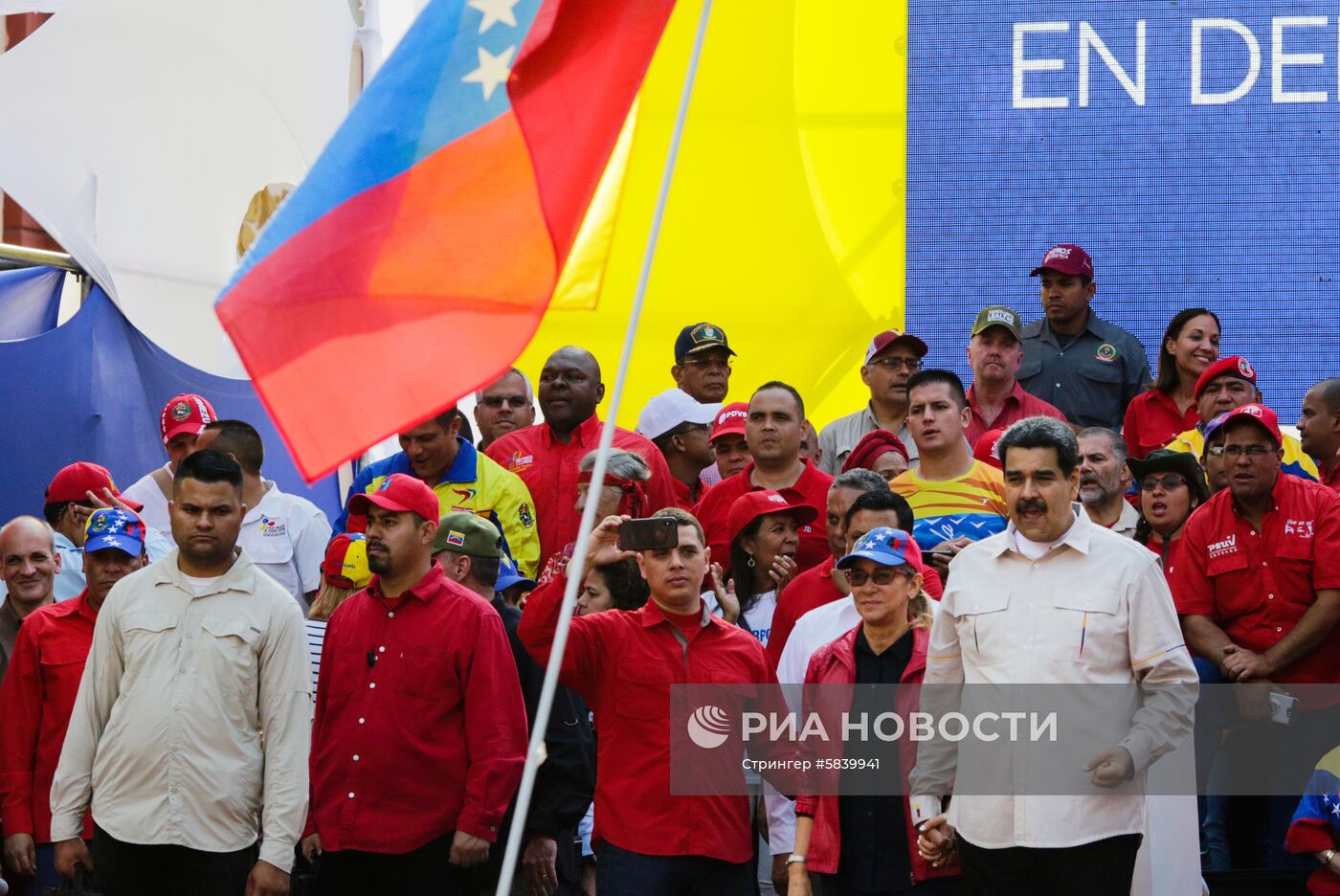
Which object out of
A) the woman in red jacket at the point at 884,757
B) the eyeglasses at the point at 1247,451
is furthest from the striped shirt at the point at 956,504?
the woman in red jacket at the point at 884,757

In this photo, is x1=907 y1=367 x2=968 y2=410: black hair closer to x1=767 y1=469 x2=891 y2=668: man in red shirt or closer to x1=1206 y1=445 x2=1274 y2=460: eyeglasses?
x1=767 y1=469 x2=891 y2=668: man in red shirt

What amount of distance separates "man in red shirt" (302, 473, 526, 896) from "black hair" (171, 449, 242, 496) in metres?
0.43

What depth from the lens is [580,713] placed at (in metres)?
6.44

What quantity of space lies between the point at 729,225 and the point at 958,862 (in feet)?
21.6

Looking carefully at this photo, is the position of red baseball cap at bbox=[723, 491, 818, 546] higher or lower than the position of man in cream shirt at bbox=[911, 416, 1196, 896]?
→ higher

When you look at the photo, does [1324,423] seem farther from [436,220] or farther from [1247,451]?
[436,220]

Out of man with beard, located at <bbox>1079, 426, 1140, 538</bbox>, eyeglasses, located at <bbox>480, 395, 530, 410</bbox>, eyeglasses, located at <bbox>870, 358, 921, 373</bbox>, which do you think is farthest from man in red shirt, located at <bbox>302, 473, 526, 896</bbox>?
eyeglasses, located at <bbox>870, 358, 921, 373</bbox>

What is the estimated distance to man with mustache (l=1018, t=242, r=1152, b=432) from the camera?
30.2 feet

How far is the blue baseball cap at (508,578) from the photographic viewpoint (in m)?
6.73

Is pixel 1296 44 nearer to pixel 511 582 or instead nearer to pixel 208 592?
pixel 511 582

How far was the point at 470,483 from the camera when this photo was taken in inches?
292

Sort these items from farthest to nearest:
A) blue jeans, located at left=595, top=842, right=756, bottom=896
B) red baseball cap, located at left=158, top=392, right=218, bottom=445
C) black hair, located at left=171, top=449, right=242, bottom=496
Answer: red baseball cap, located at left=158, top=392, right=218, bottom=445
black hair, located at left=171, top=449, right=242, bottom=496
blue jeans, located at left=595, top=842, right=756, bottom=896

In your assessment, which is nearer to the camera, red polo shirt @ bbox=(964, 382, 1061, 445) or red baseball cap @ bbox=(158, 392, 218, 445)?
red baseball cap @ bbox=(158, 392, 218, 445)

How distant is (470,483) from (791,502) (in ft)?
4.17
